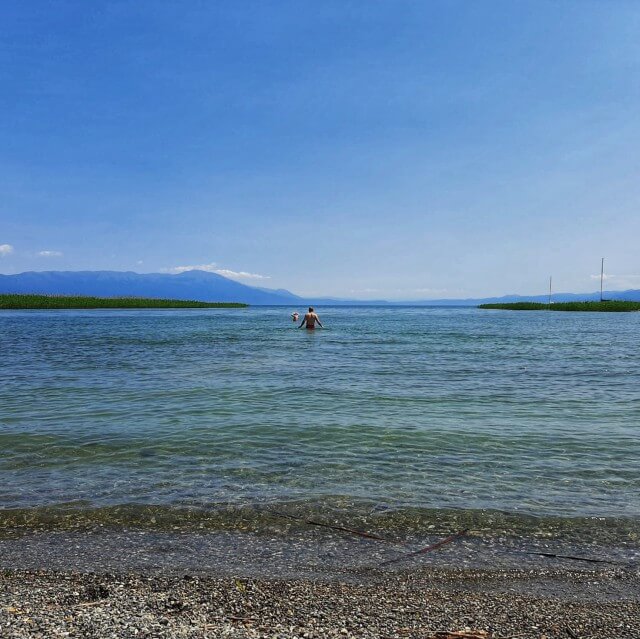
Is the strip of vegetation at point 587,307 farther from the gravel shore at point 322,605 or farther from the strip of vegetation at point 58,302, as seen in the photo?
the gravel shore at point 322,605

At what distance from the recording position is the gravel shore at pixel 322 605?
4.75 m

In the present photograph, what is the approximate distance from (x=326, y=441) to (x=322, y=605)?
7455 millimetres

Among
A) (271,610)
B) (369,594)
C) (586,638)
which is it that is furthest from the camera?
(369,594)

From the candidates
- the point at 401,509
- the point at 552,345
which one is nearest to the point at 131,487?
the point at 401,509

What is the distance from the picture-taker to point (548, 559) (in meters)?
6.68

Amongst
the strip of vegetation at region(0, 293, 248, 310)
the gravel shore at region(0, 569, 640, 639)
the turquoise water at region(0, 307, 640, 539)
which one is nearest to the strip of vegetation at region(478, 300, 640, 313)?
the strip of vegetation at region(0, 293, 248, 310)

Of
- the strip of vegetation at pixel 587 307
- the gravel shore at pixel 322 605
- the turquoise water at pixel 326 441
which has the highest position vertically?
the strip of vegetation at pixel 587 307

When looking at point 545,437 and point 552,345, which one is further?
point 552,345

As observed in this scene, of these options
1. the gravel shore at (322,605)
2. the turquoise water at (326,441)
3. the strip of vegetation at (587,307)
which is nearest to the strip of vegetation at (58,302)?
the strip of vegetation at (587,307)

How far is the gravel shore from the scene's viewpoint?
4.75 metres

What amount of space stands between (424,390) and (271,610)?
15672 mm

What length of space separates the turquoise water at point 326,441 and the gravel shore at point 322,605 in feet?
6.70

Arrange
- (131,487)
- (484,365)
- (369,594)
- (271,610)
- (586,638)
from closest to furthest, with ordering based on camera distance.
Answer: (586,638), (271,610), (369,594), (131,487), (484,365)

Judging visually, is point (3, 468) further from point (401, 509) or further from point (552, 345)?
point (552, 345)
